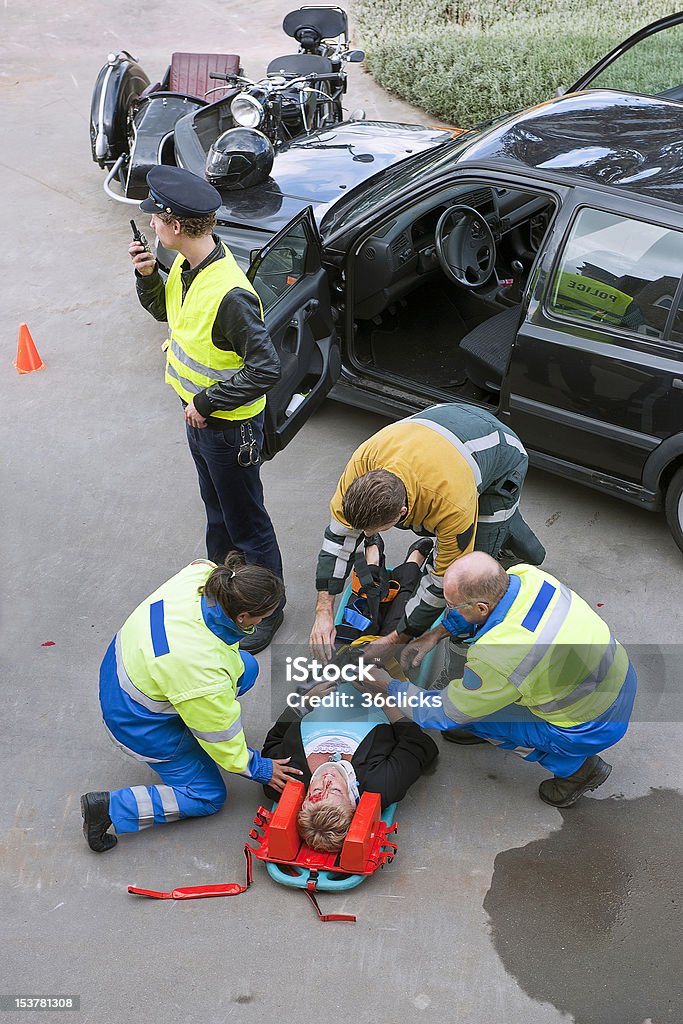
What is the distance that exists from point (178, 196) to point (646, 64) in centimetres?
439

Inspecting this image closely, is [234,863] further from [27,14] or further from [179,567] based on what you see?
[27,14]

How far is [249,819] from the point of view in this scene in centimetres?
398

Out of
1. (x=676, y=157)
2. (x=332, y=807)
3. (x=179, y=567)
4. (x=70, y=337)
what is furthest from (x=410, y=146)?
(x=332, y=807)

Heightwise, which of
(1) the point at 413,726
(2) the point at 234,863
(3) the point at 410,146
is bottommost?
(2) the point at 234,863

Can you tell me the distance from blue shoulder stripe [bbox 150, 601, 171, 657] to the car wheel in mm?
2668

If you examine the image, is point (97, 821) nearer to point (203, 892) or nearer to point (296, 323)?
point (203, 892)

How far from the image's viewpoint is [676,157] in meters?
5.01

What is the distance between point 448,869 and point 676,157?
3.62m

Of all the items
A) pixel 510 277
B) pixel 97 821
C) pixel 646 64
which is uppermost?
pixel 646 64

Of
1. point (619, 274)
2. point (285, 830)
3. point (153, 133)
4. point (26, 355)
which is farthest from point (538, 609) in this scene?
point (153, 133)

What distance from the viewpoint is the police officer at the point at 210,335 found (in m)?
3.97

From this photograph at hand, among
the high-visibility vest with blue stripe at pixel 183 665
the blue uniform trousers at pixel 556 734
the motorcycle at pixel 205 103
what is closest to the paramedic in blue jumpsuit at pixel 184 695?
the high-visibility vest with blue stripe at pixel 183 665

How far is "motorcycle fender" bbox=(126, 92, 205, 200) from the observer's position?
7.75 meters

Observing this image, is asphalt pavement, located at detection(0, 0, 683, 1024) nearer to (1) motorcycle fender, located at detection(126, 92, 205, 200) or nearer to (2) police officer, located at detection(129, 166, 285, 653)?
(2) police officer, located at detection(129, 166, 285, 653)
